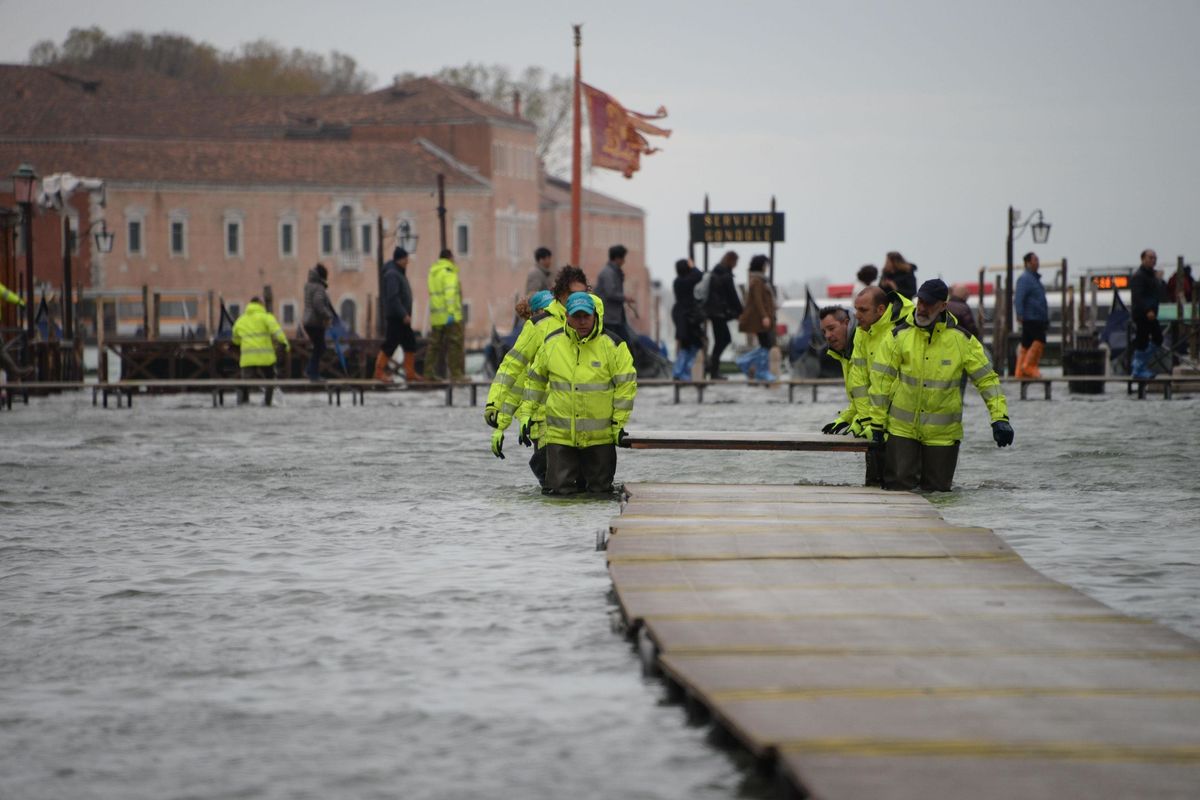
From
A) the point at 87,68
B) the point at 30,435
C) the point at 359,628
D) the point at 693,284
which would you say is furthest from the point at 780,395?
the point at 87,68

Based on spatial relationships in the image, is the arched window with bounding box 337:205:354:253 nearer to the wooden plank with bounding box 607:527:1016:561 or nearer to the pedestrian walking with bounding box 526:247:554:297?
the pedestrian walking with bounding box 526:247:554:297

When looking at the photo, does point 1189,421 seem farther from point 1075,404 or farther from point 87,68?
point 87,68

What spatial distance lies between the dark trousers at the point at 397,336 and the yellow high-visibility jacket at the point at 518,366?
1374cm

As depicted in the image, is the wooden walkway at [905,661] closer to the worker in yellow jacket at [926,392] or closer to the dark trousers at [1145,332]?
the worker in yellow jacket at [926,392]

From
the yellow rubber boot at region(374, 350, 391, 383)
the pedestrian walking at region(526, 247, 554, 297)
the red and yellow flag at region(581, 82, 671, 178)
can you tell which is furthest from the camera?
the red and yellow flag at region(581, 82, 671, 178)

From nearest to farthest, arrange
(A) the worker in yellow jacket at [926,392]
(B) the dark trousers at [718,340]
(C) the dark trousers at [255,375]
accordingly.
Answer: (A) the worker in yellow jacket at [926,392] → (C) the dark trousers at [255,375] → (B) the dark trousers at [718,340]

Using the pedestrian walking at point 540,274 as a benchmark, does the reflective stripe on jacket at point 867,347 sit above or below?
below

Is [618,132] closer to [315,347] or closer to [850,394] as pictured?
[315,347]

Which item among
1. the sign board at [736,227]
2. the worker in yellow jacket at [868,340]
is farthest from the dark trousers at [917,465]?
the sign board at [736,227]

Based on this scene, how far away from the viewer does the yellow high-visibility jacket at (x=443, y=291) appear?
86.5 feet

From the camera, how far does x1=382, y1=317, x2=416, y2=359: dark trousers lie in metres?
26.9

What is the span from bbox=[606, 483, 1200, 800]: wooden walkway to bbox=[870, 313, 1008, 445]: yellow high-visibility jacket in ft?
8.03

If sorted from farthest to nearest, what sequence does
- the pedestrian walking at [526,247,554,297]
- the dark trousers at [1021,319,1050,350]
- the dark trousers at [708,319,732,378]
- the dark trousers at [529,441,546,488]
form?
1. the dark trousers at [708,319,732,378]
2. the dark trousers at [1021,319,1050,350]
3. the pedestrian walking at [526,247,554,297]
4. the dark trousers at [529,441,546,488]

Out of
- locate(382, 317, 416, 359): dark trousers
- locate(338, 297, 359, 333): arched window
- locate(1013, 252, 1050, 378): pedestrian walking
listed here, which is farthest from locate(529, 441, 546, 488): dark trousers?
locate(338, 297, 359, 333): arched window
